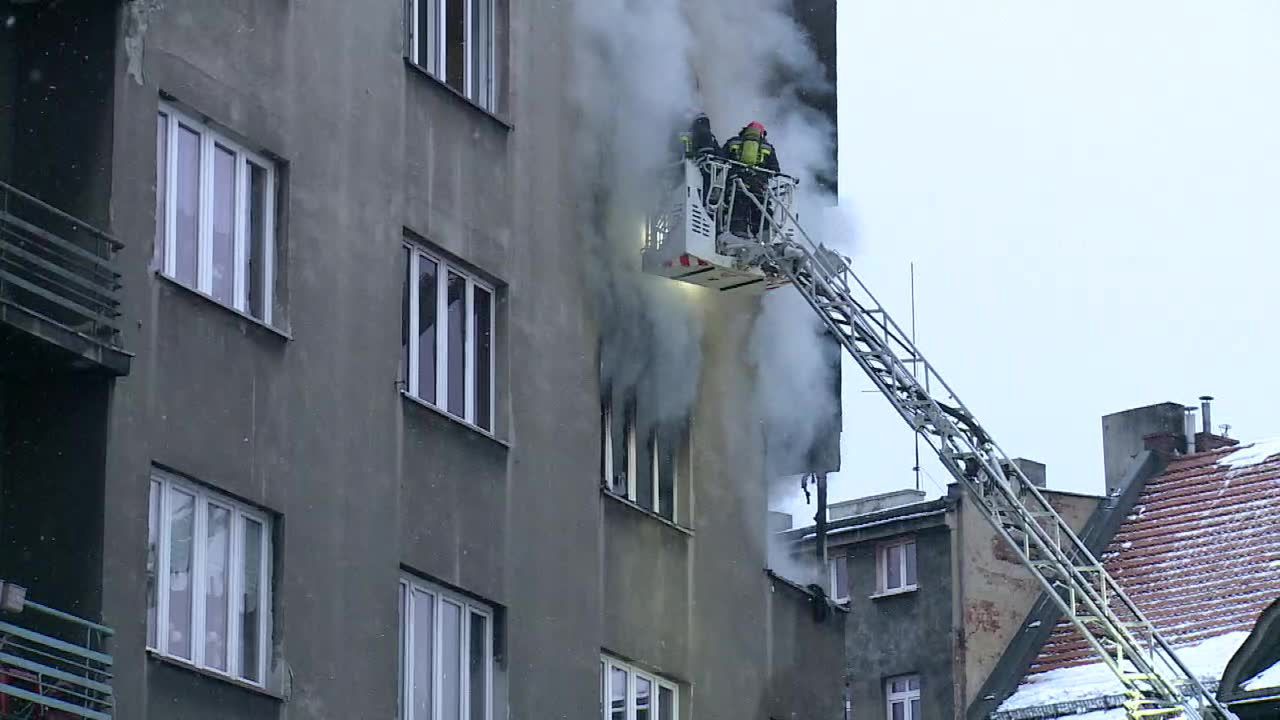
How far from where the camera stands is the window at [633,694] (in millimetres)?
23000

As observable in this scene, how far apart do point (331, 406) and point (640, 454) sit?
515 centimetres

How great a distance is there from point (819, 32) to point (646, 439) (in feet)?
19.3

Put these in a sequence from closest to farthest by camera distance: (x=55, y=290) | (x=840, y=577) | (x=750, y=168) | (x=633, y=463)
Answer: (x=55, y=290) < (x=633, y=463) < (x=750, y=168) < (x=840, y=577)

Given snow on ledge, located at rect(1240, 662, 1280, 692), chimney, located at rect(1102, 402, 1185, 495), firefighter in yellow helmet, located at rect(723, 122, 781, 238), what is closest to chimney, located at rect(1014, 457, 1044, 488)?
chimney, located at rect(1102, 402, 1185, 495)

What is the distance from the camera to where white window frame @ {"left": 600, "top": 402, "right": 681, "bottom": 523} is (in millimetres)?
23703

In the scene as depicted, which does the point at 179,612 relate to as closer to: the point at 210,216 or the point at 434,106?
the point at 210,216

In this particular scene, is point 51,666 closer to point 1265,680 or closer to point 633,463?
point 633,463

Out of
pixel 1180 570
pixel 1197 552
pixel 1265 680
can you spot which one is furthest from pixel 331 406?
pixel 1197 552

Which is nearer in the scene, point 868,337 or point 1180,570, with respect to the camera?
point 868,337

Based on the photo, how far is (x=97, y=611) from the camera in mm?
16797

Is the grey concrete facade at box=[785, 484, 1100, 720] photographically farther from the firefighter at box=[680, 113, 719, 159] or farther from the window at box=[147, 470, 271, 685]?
the window at box=[147, 470, 271, 685]

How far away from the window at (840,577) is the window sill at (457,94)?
20.0 m

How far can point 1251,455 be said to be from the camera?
38.8 m

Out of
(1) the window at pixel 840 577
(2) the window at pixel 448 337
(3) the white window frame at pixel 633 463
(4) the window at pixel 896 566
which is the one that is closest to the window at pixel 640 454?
(3) the white window frame at pixel 633 463
